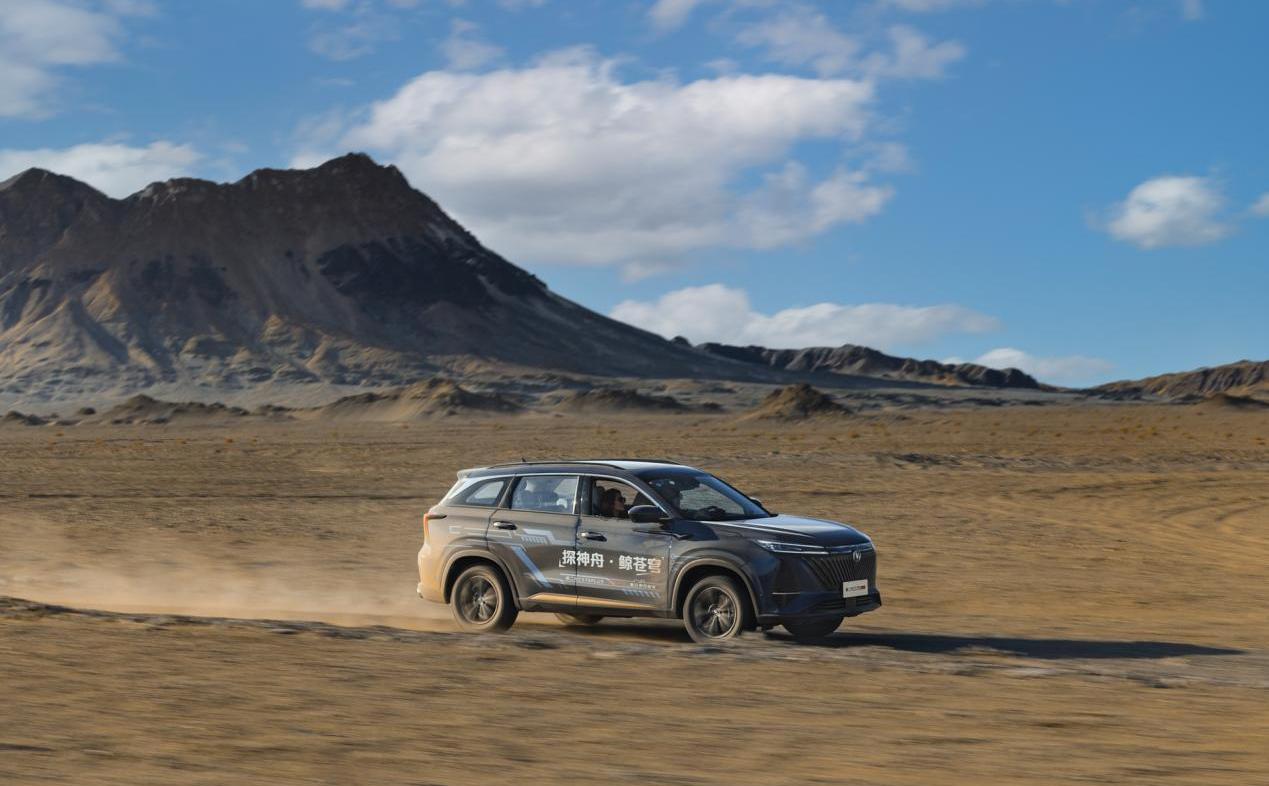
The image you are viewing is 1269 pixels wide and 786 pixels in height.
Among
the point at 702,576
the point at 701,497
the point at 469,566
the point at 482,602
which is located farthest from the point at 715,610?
the point at 469,566

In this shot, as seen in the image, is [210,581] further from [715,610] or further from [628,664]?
[628,664]

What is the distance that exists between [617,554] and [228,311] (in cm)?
16927

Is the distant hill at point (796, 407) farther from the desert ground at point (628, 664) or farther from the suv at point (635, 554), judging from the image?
the suv at point (635, 554)

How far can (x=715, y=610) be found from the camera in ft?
40.8

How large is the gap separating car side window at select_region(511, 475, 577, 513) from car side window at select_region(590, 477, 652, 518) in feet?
0.67

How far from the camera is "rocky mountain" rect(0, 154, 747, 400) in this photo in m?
156

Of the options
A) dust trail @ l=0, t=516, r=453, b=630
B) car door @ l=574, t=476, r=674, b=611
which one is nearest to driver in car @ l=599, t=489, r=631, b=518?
car door @ l=574, t=476, r=674, b=611

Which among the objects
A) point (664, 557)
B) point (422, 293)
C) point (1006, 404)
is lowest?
point (664, 557)

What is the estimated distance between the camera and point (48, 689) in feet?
31.2

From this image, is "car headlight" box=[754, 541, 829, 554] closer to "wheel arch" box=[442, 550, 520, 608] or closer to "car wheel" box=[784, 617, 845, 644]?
"car wheel" box=[784, 617, 845, 644]

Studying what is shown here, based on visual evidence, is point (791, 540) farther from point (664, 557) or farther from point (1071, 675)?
point (1071, 675)

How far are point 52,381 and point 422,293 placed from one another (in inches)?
2072

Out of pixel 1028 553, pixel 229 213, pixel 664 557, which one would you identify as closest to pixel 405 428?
pixel 1028 553

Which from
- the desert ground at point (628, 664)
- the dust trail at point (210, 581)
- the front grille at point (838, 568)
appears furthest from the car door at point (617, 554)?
the dust trail at point (210, 581)
